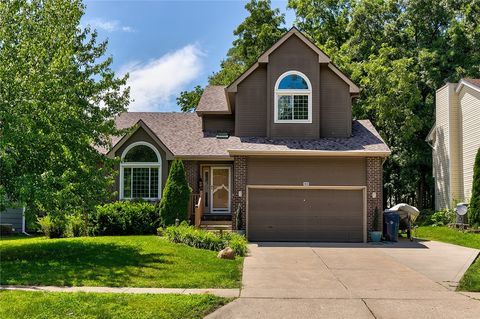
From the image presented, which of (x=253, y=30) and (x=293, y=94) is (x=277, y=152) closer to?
(x=293, y=94)

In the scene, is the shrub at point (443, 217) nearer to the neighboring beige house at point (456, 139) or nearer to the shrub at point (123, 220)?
the neighboring beige house at point (456, 139)

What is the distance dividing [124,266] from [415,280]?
267 inches

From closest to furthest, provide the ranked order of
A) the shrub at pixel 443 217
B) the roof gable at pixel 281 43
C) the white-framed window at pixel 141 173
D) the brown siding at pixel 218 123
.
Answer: the roof gable at pixel 281 43 → the white-framed window at pixel 141 173 → the brown siding at pixel 218 123 → the shrub at pixel 443 217

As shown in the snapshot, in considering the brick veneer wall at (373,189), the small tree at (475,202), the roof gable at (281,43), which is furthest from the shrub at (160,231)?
the small tree at (475,202)

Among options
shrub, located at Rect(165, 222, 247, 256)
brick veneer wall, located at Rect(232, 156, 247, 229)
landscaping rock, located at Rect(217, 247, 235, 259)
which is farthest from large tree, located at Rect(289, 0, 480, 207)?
landscaping rock, located at Rect(217, 247, 235, 259)

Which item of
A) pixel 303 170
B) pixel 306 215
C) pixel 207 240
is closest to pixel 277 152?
pixel 303 170

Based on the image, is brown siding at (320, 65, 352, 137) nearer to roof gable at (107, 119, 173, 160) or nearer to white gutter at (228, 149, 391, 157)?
white gutter at (228, 149, 391, 157)

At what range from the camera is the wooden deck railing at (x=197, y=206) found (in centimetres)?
1923

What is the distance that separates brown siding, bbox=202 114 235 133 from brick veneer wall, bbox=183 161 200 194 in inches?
108

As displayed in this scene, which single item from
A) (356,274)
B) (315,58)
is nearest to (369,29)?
(315,58)

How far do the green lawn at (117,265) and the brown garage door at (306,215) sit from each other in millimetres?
4622

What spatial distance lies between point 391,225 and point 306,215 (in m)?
3.31

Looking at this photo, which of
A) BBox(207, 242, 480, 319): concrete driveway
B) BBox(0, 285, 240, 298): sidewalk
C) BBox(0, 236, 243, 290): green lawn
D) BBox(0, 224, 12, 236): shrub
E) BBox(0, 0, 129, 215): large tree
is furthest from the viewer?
BBox(0, 224, 12, 236): shrub

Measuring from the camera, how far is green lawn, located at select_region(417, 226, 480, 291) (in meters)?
10.0
